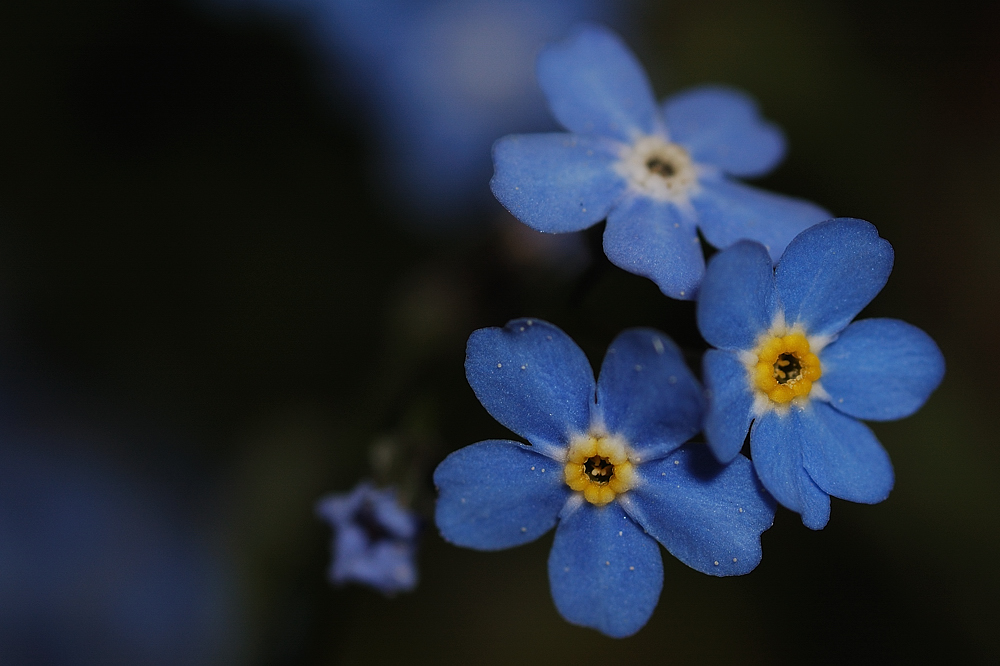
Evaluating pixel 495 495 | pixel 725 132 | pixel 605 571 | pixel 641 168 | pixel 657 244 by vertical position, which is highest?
pixel 725 132

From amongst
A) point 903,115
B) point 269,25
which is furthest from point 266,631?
point 903,115

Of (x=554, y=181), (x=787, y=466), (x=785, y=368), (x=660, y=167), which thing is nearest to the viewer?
(x=787, y=466)

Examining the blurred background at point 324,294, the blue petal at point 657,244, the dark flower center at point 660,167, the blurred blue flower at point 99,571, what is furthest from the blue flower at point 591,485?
the blurred blue flower at point 99,571

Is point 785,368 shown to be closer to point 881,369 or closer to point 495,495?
point 881,369

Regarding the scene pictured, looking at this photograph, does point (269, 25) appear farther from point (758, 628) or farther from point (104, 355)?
point (758, 628)

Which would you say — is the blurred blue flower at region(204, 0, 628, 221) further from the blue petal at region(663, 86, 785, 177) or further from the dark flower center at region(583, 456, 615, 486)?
the dark flower center at region(583, 456, 615, 486)

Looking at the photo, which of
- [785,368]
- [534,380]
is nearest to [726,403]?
[785,368]

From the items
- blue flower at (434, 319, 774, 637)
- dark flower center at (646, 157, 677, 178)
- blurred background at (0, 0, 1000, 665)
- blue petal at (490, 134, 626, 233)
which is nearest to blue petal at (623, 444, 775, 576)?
blue flower at (434, 319, 774, 637)

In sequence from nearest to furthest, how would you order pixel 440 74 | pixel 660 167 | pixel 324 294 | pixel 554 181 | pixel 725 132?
pixel 554 181 < pixel 660 167 < pixel 725 132 < pixel 324 294 < pixel 440 74
